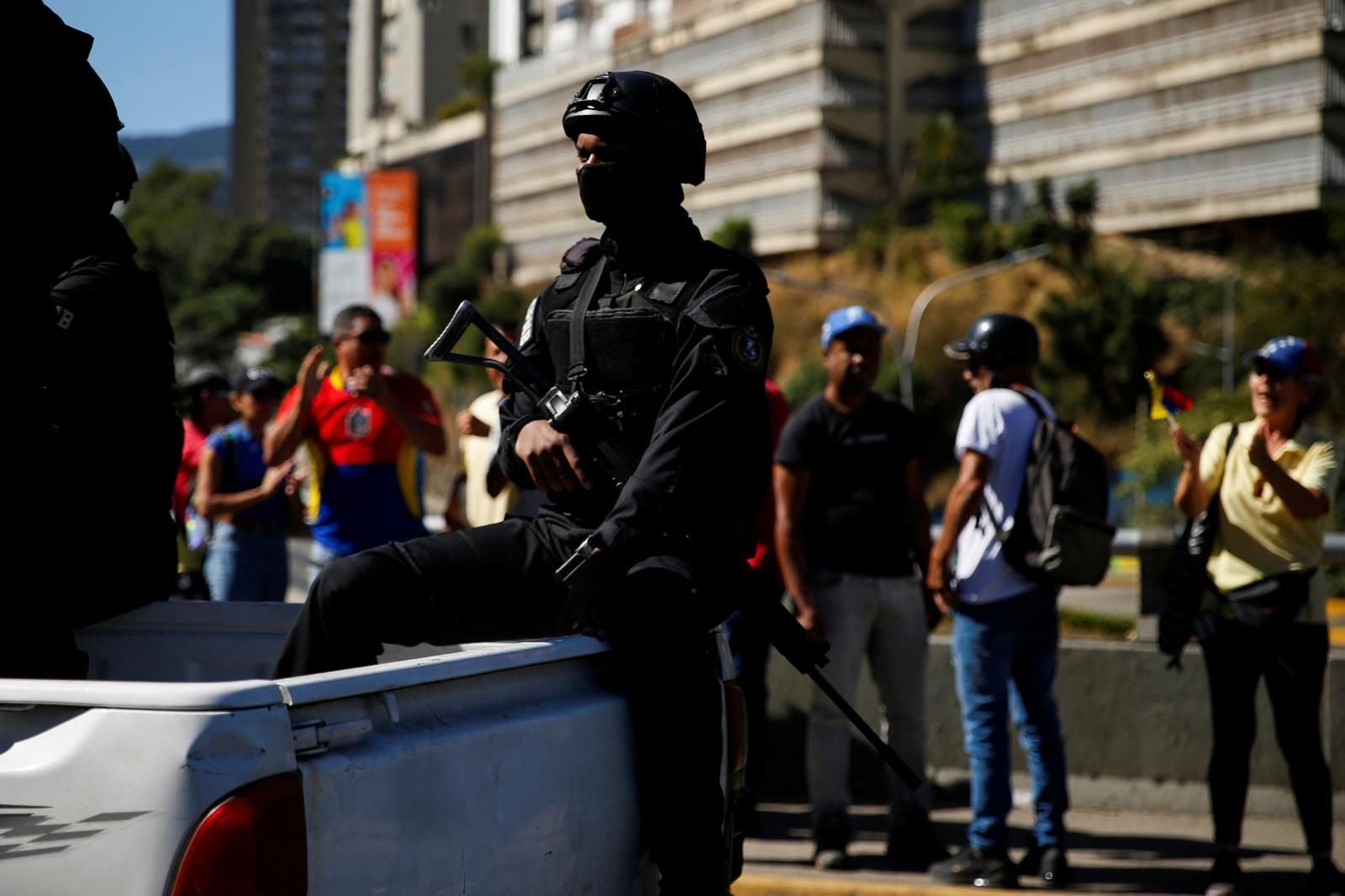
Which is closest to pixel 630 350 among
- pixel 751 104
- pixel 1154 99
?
pixel 1154 99

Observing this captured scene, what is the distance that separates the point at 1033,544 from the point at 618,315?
325cm

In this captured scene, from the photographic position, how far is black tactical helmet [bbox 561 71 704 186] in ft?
13.4

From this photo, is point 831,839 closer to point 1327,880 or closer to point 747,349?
point 1327,880

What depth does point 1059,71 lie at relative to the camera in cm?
7544

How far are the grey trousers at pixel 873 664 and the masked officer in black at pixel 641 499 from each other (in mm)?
3205

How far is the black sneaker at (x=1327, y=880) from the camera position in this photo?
260 inches

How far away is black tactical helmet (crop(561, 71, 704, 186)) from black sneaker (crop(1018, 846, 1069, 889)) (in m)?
3.68

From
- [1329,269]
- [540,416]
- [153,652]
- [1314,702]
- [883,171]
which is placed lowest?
[1314,702]

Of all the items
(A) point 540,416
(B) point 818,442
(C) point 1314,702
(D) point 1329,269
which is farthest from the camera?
(D) point 1329,269

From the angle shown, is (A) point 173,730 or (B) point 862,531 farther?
(B) point 862,531

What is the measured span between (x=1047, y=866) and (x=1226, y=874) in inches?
25.0

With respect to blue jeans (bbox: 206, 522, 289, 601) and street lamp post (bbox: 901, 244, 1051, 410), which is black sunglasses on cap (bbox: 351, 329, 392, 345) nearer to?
blue jeans (bbox: 206, 522, 289, 601)

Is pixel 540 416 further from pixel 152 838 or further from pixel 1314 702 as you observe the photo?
pixel 1314 702

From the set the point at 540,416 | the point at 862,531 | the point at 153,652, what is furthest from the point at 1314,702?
the point at 153,652
